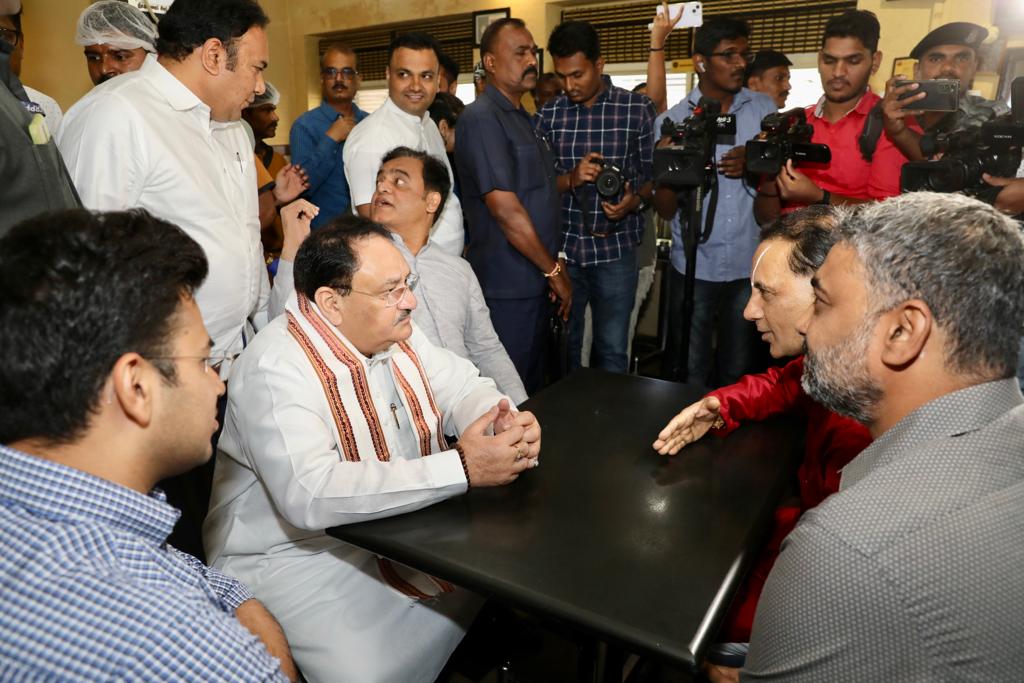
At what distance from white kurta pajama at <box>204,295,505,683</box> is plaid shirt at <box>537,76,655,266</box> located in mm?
1663

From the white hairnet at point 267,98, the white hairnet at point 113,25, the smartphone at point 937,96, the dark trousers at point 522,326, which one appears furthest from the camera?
the white hairnet at point 267,98

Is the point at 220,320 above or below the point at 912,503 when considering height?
below

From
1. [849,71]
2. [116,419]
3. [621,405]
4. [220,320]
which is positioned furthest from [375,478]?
[849,71]

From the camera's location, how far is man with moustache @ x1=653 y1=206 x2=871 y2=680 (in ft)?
4.66

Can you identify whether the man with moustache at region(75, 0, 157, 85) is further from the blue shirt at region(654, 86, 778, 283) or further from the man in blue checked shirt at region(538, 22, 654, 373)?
the blue shirt at region(654, 86, 778, 283)

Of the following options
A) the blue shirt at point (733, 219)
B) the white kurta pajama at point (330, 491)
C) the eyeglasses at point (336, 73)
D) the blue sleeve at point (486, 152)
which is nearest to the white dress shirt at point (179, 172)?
the white kurta pajama at point (330, 491)

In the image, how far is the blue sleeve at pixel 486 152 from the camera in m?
2.67

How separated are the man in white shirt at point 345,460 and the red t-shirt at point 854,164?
182 cm

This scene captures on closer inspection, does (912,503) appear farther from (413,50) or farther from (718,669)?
(413,50)

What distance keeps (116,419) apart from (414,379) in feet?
2.81

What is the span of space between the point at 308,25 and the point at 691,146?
21.8ft

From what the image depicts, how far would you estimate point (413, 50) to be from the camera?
9.47ft

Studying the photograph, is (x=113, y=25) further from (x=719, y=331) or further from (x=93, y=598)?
(x=719, y=331)

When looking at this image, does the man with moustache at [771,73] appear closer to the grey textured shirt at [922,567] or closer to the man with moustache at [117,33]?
the man with moustache at [117,33]
